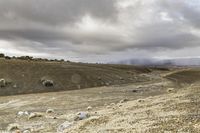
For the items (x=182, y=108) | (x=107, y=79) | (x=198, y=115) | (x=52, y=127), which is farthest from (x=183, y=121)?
(x=107, y=79)

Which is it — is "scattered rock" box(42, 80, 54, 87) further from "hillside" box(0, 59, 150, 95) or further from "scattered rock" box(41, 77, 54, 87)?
"hillside" box(0, 59, 150, 95)

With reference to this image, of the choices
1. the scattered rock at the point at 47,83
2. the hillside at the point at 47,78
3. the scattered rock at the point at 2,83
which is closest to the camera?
the scattered rock at the point at 2,83

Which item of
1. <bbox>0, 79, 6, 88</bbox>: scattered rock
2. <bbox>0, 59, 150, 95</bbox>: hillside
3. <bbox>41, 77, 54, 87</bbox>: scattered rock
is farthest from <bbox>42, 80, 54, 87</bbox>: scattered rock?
<bbox>0, 79, 6, 88</bbox>: scattered rock

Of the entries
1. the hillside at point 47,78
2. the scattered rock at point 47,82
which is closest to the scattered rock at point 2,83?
the hillside at point 47,78

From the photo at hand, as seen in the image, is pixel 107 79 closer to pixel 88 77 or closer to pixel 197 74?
pixel 88 77

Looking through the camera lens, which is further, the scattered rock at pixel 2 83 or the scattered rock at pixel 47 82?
the scattered rock at pixel 47 82

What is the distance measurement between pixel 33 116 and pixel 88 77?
43962mm

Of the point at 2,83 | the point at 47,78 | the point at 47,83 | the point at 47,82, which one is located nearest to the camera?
the point at 2,83

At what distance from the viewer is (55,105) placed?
37.9 meters

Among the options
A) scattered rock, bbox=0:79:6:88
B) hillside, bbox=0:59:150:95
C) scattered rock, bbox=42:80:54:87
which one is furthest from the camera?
scattered rock, bbox=42:80:54:87

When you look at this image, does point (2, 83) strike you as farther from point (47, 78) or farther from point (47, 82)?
point (47, 78)

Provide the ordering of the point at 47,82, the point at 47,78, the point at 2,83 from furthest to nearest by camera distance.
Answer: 1. the point at 47,78
2. the point at 47,82
3. the point at 2,83

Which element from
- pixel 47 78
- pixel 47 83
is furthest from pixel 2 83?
pixel 47 78

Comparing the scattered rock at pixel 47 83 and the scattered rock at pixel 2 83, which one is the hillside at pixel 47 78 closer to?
the scattered rock at pixel 47 83
